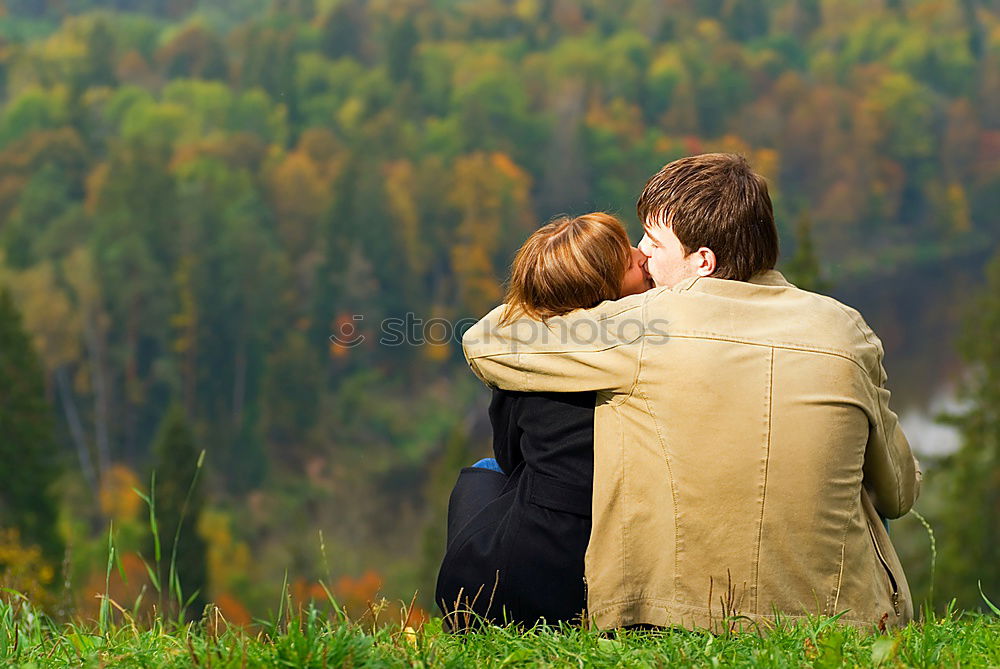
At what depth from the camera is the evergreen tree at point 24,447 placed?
23.9m

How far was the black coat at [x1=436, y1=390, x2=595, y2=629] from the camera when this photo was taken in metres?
2.33

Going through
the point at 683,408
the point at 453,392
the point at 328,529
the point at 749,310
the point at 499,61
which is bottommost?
the point at 328,529

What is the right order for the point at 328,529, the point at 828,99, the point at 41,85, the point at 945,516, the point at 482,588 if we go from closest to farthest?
1. the point at 482,588
2. the point at 945,516
3. the point at 328,529
4. the point at 41,85
5. the point at 828,99

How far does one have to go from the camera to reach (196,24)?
2788 inches

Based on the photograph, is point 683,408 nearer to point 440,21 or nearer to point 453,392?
point 453,392

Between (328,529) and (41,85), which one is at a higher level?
(41,85)

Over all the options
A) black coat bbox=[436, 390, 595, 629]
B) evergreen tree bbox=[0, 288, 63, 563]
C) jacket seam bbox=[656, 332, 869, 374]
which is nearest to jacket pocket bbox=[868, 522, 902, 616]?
jacket seam bbox=[656, 332, 869, 374]

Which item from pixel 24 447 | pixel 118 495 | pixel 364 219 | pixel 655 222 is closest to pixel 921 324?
pixel 364 219

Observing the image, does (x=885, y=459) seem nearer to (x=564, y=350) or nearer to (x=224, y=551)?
(x=564, y=350)

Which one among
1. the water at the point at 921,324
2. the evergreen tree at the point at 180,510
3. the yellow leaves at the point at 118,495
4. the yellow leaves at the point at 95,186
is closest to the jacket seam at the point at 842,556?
the evergreen tree at the point at 180,510

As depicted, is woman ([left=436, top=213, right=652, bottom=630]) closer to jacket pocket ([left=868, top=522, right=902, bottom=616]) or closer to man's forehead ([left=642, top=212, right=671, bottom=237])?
man's forehead ([left=642, top=212, right=671, bottom=237])

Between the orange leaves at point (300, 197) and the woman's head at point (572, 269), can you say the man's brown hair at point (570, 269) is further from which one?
the orange leaves at point (300, 197)

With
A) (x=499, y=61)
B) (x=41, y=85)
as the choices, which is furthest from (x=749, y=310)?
(x=499, y=61)

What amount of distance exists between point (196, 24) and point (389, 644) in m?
74.2
